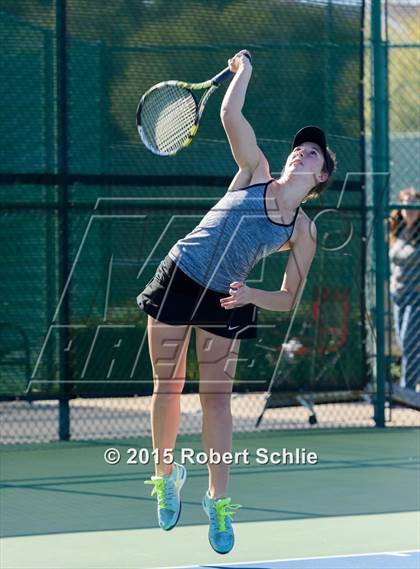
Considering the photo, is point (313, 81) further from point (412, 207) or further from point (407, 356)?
point (407, 356)

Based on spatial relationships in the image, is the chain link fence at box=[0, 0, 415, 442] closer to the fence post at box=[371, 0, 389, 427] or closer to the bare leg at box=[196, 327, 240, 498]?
the fence post at box=[371, 0, 389, 427]

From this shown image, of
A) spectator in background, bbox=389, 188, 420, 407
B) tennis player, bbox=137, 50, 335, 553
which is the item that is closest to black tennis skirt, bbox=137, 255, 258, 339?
tennis player, bbox=137, 50, 335, 553

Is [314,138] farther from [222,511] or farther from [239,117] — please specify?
[222,511]

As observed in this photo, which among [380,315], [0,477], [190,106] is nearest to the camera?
[190,106]

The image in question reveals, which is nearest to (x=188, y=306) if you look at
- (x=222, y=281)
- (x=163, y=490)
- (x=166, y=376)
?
(x=222, y=281)

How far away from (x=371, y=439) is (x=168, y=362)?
155 inches

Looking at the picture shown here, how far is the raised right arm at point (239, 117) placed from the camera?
4613 mm

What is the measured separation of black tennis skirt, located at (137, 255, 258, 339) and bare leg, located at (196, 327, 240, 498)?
60 millimetres

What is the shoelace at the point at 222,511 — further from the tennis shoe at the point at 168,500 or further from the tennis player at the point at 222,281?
the tennis shoe at the point at 168,500

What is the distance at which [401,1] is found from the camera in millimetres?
9781

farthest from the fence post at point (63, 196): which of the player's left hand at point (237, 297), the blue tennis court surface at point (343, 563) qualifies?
the player's left hand at point (237, 297)

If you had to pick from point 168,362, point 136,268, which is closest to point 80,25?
point 136,268

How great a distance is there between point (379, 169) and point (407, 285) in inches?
37.1

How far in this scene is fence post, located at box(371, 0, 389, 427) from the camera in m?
8.84
